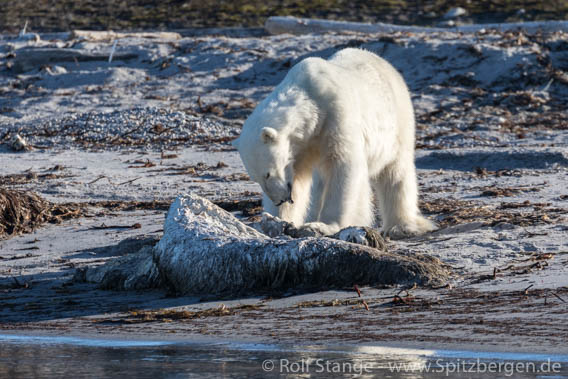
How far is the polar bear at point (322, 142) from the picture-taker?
644cm

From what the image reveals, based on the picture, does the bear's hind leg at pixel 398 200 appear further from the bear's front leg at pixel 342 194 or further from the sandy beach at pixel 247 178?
the bear's front leg at pixel 342 194

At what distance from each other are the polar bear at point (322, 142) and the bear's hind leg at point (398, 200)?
0.68ft

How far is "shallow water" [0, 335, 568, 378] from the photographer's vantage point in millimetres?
3145

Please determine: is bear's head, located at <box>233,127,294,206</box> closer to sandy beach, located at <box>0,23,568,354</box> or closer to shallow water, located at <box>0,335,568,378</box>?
sandy beach, located at <box>0,23,568,354</box>

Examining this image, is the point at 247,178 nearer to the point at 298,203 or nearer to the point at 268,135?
the point at 298,203

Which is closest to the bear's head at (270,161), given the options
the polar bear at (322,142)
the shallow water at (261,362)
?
the polar bear at (322,142)

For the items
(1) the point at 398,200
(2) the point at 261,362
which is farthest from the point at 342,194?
(2) the point at 261,362

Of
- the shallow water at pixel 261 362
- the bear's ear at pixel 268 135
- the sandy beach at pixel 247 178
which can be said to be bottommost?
the sandy beach at pixel 247 178

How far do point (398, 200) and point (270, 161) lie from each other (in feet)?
6.13

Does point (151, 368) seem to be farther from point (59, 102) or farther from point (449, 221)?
point (59, 102)

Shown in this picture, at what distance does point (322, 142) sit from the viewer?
666 cm

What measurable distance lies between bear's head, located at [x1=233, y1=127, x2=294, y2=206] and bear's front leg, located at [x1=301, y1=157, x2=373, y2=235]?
316 mm

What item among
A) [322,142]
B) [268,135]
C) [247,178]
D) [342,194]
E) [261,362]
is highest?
[268,135]

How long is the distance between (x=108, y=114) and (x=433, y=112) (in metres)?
4.74
